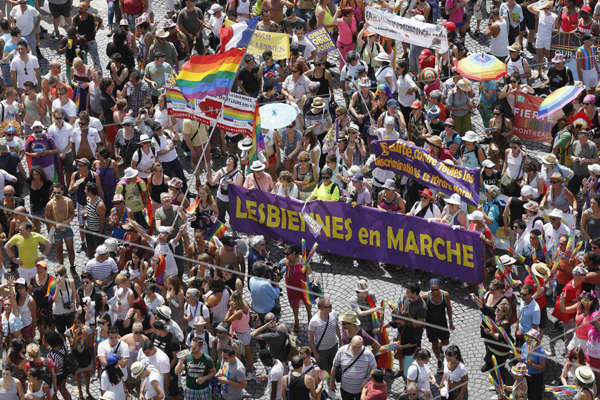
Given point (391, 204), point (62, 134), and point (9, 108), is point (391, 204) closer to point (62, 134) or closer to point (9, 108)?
point (62, 134)

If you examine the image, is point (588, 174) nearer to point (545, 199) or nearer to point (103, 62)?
point (545, 199)

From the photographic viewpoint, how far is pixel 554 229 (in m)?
18.5

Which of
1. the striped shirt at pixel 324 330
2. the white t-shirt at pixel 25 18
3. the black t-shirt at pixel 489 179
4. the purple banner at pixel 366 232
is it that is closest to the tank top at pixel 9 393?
the striped shirt at pixel 324 330

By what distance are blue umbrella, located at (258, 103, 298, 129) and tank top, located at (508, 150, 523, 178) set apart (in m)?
3.75

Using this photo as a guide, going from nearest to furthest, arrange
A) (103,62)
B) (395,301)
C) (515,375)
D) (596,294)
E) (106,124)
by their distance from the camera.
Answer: (515,375)
(596,294)
(395,301)
(106,124)
(103,62)

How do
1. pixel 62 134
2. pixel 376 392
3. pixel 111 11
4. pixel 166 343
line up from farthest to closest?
1. pixel 111 11
2. pixel 62 134
3. pixel 166 343
4. pixel 376 392

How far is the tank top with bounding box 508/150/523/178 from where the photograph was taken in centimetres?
2005

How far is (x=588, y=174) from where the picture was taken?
20.3 metres

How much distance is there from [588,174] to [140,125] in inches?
307

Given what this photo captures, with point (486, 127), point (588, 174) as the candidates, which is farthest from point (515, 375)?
point (486, 127)

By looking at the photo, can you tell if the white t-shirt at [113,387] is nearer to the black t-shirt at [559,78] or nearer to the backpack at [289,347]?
the backpack at [289,347]

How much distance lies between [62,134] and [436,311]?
7.65 metres

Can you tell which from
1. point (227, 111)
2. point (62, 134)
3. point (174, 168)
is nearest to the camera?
point (227, 111)

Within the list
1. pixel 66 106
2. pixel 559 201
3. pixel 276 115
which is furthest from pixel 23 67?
pixel 559 201
